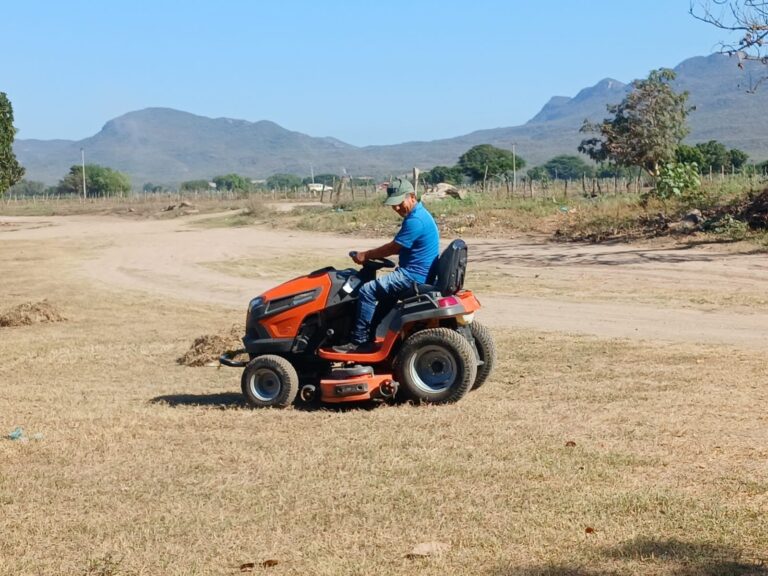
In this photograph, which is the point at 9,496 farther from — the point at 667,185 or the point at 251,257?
the point at 667,185

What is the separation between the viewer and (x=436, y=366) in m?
9.62

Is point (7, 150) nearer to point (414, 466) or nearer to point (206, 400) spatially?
point (206, 400)

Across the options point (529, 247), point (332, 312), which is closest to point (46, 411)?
point (332, 312)

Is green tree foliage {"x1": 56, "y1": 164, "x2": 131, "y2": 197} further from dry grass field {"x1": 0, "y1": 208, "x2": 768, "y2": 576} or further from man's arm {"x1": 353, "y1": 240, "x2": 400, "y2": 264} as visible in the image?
man's arm {"x1": 353, "y1": 240, "x2": 400, "y2": 264}

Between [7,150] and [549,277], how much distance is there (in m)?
46.7

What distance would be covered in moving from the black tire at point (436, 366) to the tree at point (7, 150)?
2115 inches

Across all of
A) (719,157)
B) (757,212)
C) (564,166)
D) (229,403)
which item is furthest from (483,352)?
(564,166)

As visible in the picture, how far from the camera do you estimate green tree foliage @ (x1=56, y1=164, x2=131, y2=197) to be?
5207 inches

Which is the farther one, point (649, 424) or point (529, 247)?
point (529, 247)

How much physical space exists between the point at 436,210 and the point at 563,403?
2987cm

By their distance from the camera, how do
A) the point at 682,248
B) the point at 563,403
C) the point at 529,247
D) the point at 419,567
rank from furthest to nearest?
the point at 529,247
the point at 682,248
the point at 563,403
the point at 419,567

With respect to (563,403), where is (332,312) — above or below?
above

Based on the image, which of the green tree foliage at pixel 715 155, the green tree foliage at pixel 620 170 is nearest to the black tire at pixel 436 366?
the green tree foliage at pixel 620 170

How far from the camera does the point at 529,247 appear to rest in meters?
28.5
